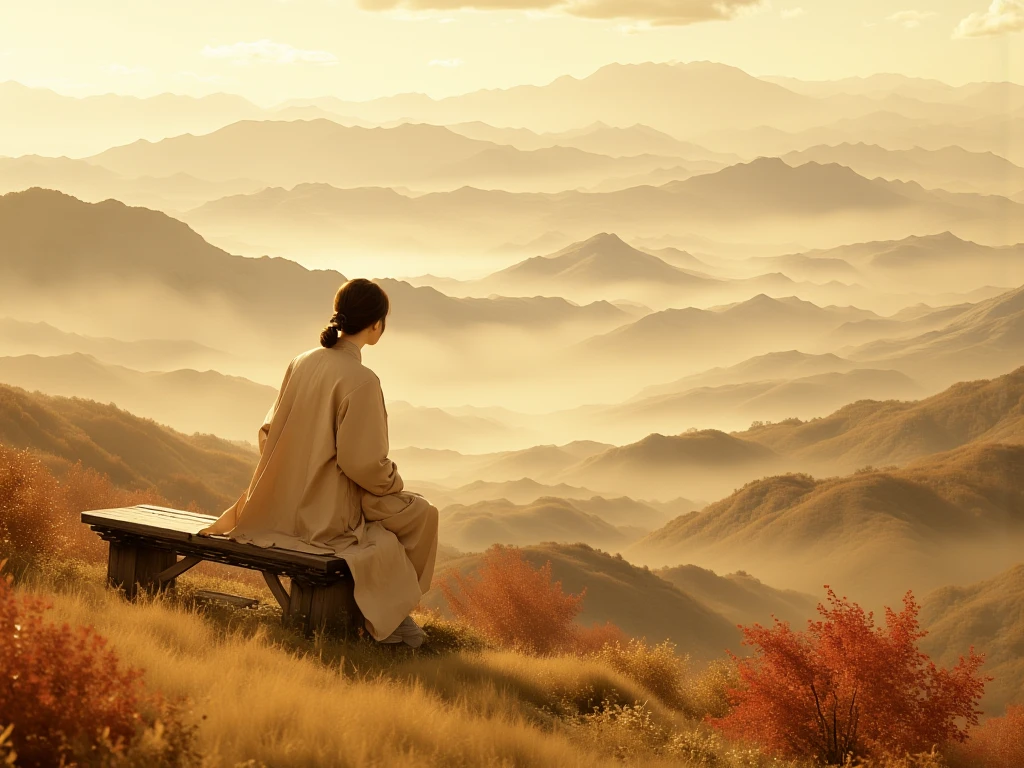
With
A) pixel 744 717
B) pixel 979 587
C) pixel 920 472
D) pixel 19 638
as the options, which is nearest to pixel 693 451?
pixel 920 472

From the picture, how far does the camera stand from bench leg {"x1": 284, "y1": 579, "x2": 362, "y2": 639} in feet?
25.6

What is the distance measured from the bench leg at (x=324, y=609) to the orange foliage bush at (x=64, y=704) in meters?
3.20

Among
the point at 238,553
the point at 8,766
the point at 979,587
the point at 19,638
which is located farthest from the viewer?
the point at 979,587

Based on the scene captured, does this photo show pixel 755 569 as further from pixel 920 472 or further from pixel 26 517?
pixel 26 517

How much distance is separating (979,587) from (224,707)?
10788cm

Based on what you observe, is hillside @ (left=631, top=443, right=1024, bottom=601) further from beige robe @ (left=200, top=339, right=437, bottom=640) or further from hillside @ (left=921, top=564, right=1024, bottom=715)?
beige robe @ (left=200, top=339, right=437, bottom=640)

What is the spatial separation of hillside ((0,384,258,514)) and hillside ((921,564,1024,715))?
58441mm

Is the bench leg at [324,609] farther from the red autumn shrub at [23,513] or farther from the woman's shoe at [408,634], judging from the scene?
the red autumn shrub at [23,513]

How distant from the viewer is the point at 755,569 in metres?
125

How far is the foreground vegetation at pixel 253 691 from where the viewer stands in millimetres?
4402

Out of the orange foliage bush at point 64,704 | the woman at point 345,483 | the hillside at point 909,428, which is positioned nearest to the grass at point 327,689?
the orange foliage bush at point 64,704

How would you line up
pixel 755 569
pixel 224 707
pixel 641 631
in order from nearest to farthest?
pixel 224 707
pixel 641 631
pixel 755 569

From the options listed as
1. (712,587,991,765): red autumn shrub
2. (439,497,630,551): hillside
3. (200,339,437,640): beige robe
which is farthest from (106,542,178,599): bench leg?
(439,497,630,551): hillside

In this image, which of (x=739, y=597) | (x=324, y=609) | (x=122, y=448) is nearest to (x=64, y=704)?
(x=324, y=609)
